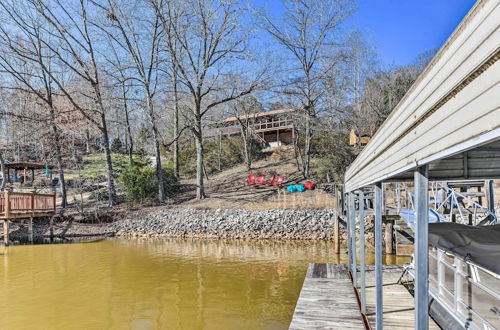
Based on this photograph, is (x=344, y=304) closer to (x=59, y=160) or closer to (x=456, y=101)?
(x=456, y=101)

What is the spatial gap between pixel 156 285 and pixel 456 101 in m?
9.64

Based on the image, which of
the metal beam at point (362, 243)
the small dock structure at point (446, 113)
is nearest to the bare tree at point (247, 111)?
the metal beam at point (362, 243)

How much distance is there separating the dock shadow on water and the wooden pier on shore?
5.30 ft

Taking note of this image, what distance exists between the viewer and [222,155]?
107 feet

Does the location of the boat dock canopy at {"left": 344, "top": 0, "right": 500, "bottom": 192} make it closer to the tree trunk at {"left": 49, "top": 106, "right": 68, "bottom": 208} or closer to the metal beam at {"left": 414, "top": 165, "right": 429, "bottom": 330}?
the metal beam at {"left": 414, "top": 165, "right": 429, "bottom": 330}

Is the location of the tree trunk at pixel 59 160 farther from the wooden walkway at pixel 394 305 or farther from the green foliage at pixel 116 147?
the wooden walkway at pixel 394 305

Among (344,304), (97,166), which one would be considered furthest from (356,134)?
(344,304)

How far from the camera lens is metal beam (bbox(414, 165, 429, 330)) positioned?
212 cm

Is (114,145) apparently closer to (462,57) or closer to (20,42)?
(20,42)

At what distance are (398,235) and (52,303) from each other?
36.6 ft

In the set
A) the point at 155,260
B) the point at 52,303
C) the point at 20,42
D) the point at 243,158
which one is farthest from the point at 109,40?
the point at 52,303

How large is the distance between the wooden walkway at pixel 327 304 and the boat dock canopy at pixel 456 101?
3.58 metres

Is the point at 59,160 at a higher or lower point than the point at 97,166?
higher

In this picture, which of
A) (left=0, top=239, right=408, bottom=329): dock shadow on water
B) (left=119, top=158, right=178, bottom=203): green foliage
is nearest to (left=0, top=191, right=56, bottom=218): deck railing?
(left=0, top=239, right=408, bottom=329): dock shadow on water
